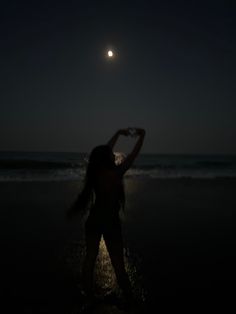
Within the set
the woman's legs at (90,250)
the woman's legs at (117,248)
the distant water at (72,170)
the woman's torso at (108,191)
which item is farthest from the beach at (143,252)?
the distant water at (72,170)

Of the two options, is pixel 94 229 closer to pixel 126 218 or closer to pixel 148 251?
pixel 148 251

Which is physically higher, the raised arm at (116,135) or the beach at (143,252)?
the raised arm at (116,135)

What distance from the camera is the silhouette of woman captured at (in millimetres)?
4172

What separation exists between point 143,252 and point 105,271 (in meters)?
1.38

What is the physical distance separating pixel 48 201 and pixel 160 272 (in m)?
7.47

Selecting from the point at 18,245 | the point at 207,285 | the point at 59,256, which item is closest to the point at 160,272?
the point at 207,285

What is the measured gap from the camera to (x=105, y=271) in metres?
5.60

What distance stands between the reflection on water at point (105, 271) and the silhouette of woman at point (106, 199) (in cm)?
61

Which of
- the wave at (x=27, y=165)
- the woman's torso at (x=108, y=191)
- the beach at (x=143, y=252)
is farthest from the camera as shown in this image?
the wave at (x=27, y=165)

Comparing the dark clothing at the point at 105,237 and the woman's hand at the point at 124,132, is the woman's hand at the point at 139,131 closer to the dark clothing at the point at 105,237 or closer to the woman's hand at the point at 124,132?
the woman's hand at the point at 124,132

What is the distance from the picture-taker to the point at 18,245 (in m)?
7.20

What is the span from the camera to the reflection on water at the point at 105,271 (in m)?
4.95

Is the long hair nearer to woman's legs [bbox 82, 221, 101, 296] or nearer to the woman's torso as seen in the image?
the woman's torso

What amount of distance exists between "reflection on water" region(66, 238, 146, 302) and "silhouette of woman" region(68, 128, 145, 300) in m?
0.61
